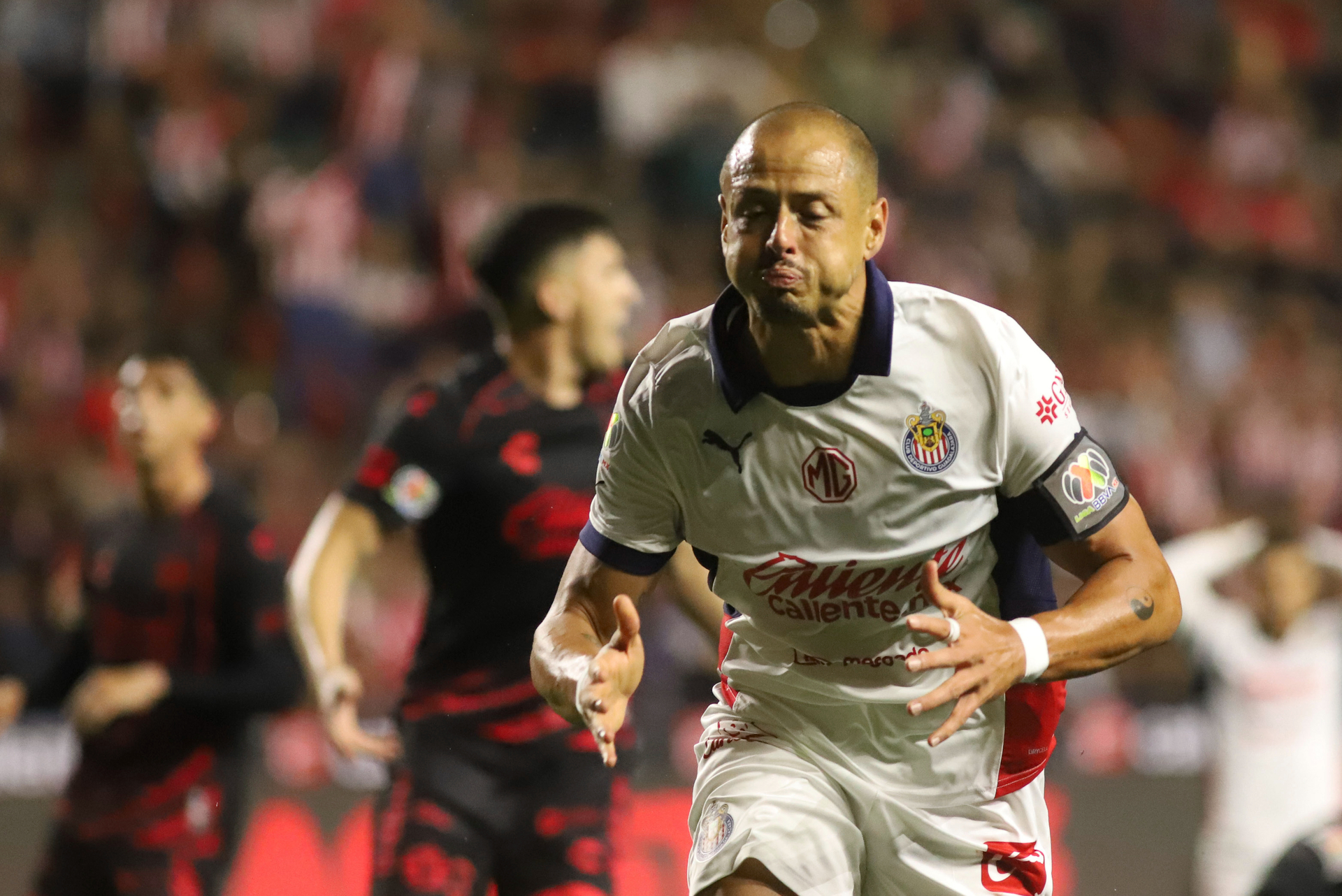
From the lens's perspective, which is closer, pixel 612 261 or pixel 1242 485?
pixel 612 261

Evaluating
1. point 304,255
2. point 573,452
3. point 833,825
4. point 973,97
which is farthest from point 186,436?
point 973,97

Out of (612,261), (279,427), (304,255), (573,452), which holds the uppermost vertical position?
(612,261)

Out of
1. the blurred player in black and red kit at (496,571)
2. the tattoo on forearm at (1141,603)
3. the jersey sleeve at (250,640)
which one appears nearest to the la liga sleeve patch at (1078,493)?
the tattoo on forearm at (1141,603)

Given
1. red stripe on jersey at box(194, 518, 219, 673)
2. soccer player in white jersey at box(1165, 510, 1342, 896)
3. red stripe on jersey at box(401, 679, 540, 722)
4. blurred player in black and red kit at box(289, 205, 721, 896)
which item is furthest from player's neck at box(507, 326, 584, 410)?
soccer player in white jersey at box(1165, 510, 1342, 896)

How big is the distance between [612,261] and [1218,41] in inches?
352

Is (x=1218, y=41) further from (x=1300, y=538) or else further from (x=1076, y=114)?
(x=1300, y=538)

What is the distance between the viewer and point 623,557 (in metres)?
3.41

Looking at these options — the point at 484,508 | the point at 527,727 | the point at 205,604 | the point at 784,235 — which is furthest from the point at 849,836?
the point at 205,604

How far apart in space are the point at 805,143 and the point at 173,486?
343cm

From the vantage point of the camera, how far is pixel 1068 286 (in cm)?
1130

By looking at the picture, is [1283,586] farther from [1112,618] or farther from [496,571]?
[1112,618]

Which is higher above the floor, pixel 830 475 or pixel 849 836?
pixel 830 475

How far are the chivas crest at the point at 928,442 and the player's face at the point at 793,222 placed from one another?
268 millimetres

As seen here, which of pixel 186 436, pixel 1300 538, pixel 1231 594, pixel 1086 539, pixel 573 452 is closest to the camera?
pixel 1086 539
